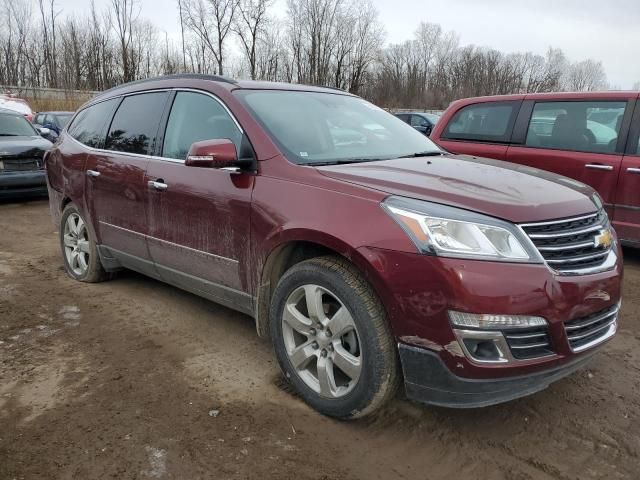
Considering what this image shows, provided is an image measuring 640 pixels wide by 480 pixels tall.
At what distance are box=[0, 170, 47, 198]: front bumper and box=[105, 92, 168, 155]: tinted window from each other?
5493 millimetres

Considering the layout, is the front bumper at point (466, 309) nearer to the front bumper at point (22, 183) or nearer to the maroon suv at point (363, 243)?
the maroon suv at point (363, 243)

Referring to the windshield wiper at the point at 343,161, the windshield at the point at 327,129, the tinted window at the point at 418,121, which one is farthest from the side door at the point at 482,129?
the tinted window at the point at 418,121

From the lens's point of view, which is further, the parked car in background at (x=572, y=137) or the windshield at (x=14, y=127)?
the windshield at (x=14, y=127)

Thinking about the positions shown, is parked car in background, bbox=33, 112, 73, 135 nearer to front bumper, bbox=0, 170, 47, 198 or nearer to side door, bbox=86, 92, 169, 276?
front bumper, bbox=0, 170, 47, 198

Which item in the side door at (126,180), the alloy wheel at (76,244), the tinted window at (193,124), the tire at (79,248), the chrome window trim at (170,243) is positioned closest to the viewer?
the chrome window trim at (170,243)

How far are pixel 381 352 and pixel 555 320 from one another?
0.76 meters

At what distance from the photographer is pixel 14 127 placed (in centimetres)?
979

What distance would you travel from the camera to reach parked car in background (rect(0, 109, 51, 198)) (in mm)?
8781

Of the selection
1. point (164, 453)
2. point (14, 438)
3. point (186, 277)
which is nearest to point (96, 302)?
point (186, 277)

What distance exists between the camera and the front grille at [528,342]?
223 centimetres

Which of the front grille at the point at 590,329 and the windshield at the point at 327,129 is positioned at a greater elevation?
the windshield at the point at 327,129

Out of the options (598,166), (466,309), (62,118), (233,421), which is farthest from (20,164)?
(466,309)

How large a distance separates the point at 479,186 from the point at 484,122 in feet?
13.7

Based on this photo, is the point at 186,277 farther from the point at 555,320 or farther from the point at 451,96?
the point at 451,96
